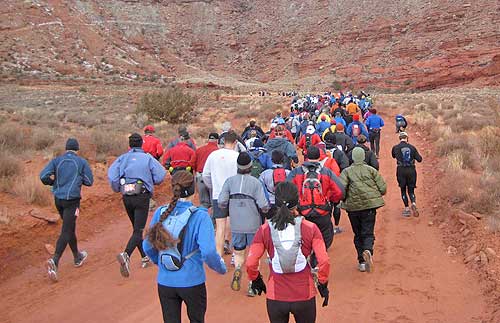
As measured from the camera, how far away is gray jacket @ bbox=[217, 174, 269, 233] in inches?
267

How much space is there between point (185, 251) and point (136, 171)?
10.4ft

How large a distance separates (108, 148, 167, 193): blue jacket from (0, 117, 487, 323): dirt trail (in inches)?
59.1

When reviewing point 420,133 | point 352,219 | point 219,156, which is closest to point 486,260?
point 352,219

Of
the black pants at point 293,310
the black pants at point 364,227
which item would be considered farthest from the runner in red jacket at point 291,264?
the black pants at point 364,227

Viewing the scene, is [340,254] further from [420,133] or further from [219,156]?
[420,133]

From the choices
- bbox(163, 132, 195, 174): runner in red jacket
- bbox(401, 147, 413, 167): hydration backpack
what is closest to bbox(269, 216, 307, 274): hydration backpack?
bbox(163, 132, 195, 174): runner in red jacket

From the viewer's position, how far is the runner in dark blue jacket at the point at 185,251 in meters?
4.42

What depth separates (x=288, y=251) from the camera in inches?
168

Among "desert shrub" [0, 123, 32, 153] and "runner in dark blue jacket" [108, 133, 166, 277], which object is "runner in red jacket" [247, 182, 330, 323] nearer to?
"runner in dark blue jacket" [108, 133, 166, 277]

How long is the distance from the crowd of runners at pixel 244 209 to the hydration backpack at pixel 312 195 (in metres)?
0.01

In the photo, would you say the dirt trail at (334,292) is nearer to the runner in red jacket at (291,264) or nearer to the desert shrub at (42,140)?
the runner in red jacket at (291,264)

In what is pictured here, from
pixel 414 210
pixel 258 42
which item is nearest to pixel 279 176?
pixel 414 210

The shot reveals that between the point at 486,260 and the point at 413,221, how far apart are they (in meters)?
2.64

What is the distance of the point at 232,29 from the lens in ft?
305
